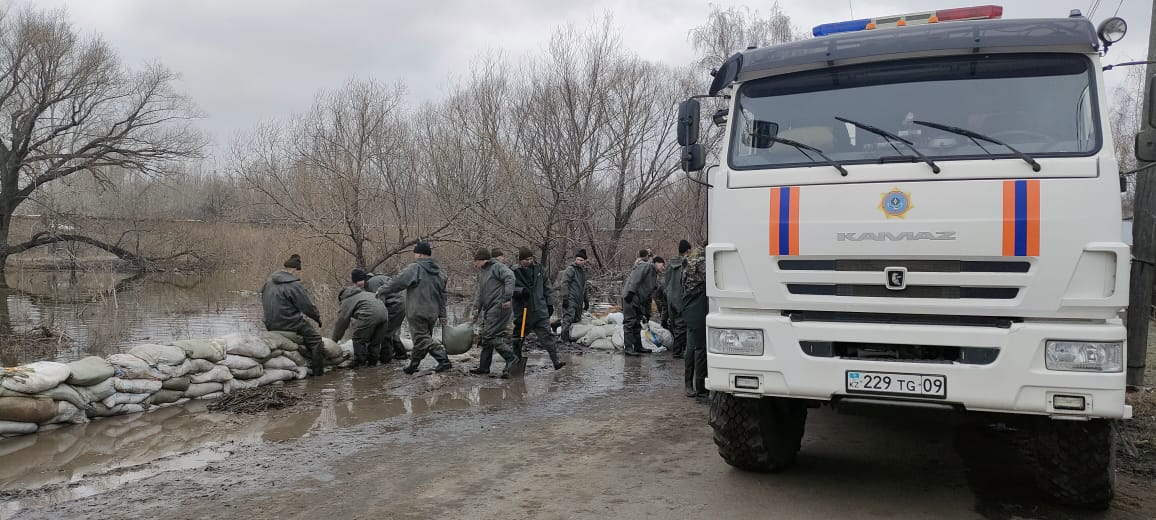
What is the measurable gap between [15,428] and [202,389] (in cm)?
189

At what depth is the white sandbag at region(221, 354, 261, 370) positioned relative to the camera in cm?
838

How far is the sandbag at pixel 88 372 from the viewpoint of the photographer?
22.4ft

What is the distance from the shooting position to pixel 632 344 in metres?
11.7

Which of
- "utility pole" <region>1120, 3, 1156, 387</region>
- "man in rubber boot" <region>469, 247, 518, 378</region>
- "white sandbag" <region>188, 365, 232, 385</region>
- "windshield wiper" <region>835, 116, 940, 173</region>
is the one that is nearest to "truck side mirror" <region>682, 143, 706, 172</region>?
"windshield wiper" <region>835, 116, 940, 173</region>

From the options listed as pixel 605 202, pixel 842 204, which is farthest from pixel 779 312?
pixel 605 202

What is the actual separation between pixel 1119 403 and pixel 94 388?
25.5ft

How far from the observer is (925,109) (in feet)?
14.2

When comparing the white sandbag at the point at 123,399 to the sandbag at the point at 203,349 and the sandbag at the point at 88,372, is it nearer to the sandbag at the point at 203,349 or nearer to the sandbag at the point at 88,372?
the sandbag at the point at 88,372

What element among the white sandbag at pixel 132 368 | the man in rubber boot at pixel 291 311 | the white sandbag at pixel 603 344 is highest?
the man in rubber boot at pixel 291 311

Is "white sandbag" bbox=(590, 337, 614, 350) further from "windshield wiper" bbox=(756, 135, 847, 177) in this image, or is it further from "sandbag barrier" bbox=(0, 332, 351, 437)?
"windshield wiper" bbox=(756, 135, 847, 177)

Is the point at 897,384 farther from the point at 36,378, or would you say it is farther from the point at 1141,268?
the point at 36,378

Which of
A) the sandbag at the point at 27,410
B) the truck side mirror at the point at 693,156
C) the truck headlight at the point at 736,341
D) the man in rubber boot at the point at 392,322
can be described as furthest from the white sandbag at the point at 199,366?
the truck headlight at the point at 736,341

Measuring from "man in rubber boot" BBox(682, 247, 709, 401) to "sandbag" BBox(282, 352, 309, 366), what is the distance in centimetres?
469

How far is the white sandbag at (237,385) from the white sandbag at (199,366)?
265 millimetres
